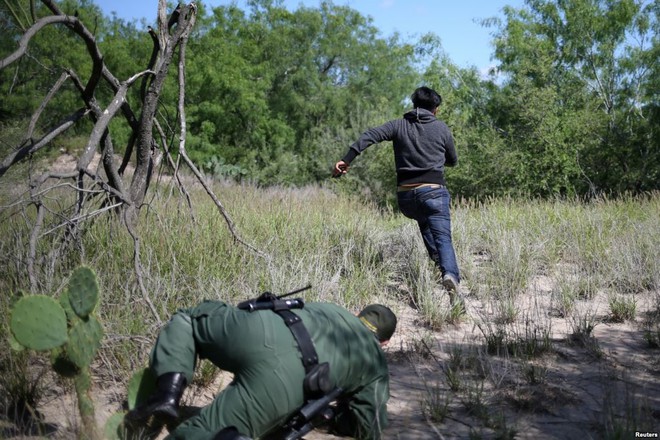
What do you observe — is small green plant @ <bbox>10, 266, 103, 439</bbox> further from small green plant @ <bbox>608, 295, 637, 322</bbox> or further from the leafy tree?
the leafy tree

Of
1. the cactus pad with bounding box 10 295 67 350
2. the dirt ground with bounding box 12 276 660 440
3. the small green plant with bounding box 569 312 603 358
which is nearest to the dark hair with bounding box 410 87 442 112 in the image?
the dirt ground with bounding box 12 276 660 440

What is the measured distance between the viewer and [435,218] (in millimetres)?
5855

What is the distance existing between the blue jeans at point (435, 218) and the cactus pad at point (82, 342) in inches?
130

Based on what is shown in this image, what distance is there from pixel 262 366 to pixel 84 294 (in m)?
1.06

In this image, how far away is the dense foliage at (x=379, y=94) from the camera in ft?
49.9

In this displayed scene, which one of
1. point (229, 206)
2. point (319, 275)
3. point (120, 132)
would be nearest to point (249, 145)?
point (120, 132)

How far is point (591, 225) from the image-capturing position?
26.2 feet

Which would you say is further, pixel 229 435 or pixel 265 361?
pixel 265 361

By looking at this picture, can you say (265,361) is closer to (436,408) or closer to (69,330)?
(69,330)

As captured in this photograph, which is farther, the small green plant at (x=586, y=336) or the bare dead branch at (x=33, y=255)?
the small green plant at (x=586, y=336)

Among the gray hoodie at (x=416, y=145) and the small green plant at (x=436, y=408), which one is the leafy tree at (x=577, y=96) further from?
the small green plant at (x=436, y=408)

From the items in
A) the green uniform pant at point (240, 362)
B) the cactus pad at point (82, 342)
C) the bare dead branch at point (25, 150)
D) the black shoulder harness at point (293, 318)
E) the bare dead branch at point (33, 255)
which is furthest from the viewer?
the bare dead branch at point (25, 150)

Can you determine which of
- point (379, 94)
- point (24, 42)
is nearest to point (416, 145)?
point (24, 42)

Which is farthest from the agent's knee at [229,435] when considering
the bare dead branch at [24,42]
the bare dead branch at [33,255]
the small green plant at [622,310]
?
the small green plant at [622,310]
